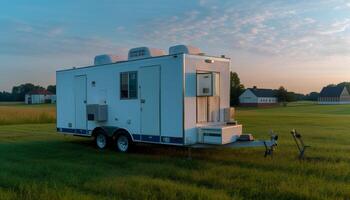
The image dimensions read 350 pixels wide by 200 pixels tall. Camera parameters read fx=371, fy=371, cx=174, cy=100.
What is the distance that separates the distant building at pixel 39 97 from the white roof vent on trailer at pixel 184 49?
10758 cm

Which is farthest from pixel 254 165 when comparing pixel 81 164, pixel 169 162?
pixel 81 164

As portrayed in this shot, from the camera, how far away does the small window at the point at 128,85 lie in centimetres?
1227

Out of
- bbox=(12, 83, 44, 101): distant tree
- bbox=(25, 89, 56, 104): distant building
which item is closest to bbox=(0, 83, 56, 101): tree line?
bbox=(12, 83, 44, 101): distant tree

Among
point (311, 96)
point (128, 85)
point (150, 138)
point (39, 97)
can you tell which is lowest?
point (150, 138)

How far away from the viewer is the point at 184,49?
36.9 feet

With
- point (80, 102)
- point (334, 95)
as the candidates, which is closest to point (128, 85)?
point (80, 102)

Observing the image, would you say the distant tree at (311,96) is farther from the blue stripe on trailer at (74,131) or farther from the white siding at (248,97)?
the blue stripe on trailer at (74,131)

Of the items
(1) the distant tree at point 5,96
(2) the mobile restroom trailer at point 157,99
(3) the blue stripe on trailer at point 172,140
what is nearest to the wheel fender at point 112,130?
(2) the mobile restroom trailer at point 157,99

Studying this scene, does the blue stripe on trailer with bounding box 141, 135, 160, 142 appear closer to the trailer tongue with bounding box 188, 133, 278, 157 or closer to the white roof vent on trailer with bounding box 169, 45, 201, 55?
the trailer tongue with bounding box 188, 133, 278, 157

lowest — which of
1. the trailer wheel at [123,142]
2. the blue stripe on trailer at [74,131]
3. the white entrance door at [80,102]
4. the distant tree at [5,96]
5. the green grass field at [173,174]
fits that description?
the green grass field at [173,174]

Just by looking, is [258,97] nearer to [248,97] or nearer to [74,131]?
[248,97]

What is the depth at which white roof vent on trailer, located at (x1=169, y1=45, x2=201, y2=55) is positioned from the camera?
1124 cm

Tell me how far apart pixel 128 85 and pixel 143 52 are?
1231mm

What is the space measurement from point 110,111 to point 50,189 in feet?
19.7
